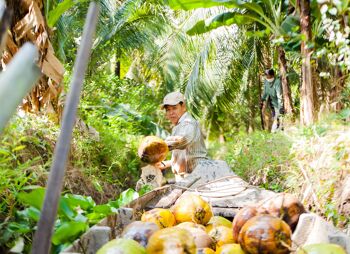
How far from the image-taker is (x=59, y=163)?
1092 mm

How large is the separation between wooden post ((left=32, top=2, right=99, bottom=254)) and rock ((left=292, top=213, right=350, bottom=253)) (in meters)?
1.52

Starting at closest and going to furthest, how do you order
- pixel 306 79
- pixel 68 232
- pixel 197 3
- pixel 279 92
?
pixel 68 232
pixel 306 79
pixel 197 3
pixel 279 92

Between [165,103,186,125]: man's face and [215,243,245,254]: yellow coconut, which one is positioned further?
[165,103,186,125]: man's face

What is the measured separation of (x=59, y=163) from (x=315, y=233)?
1632 millimetres

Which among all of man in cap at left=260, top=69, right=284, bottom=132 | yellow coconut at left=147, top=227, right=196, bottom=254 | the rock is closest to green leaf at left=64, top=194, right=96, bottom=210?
yellow coconut at left=147, top=227, right=196, bottom=254

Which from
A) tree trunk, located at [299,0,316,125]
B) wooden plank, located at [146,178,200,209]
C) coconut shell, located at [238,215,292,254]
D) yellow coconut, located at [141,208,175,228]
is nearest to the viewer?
coconut shell, located at [238,215,292,254]

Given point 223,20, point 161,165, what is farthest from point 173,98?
point 223,20

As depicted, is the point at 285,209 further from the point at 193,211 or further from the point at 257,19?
the point at 257,19

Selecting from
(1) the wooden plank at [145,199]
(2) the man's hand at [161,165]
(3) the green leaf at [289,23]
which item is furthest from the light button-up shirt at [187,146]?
(3) the green leaf at [289,23]

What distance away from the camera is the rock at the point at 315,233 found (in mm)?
2295

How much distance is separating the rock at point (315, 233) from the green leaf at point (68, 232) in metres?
1.03

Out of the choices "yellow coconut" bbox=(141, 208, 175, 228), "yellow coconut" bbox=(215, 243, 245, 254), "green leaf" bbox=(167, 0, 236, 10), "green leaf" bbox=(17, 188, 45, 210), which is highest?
"green leaf" bbox=(167, 0, 236, 10)

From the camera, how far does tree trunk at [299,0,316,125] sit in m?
6.36

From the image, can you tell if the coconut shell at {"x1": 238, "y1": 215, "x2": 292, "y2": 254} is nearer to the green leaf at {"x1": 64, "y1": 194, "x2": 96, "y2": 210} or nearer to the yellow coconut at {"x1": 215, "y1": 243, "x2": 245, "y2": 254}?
the yellow coconut at {"x1": 215, "y1": 243, "x2": 245, "y2": 254}
